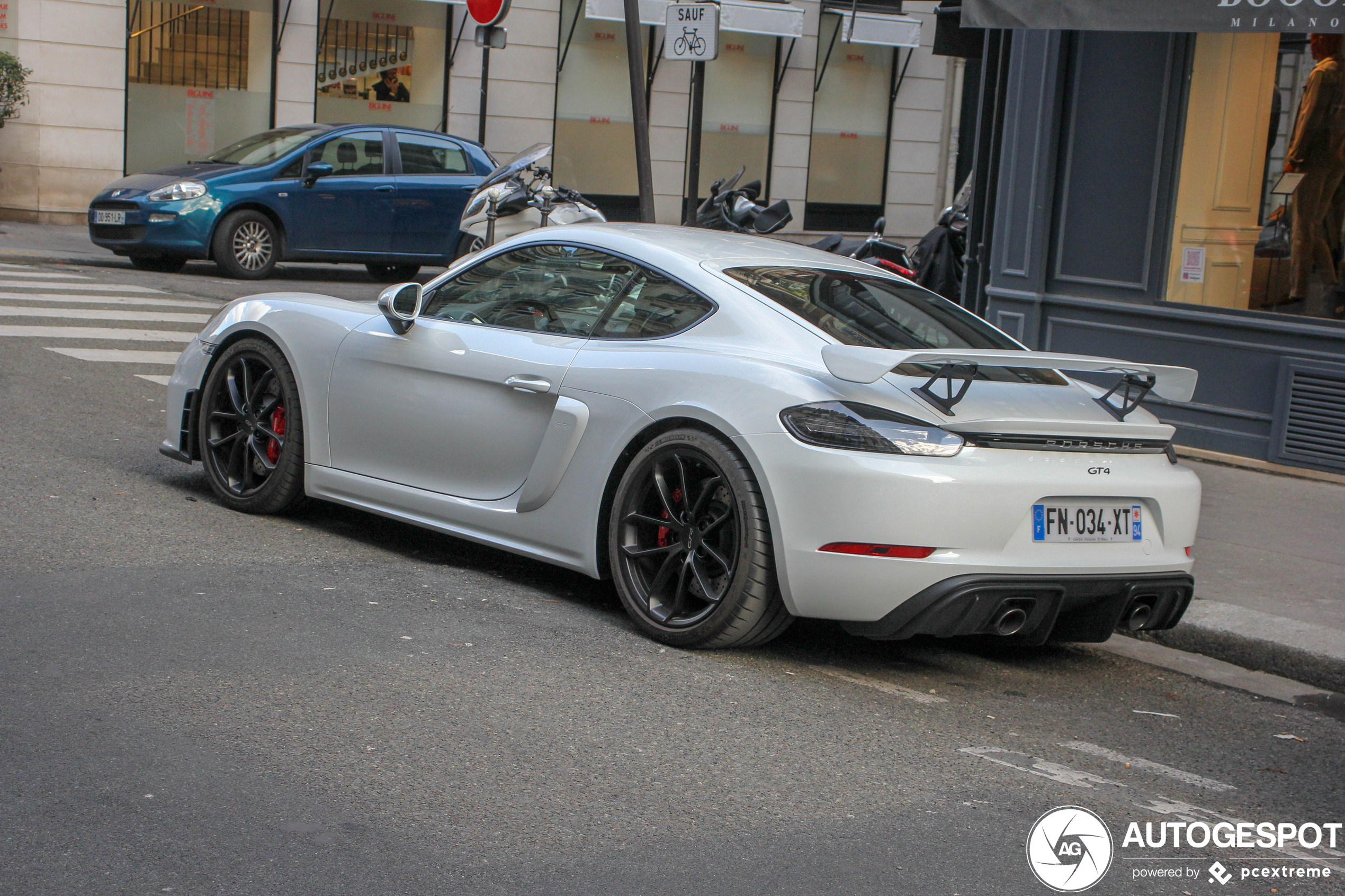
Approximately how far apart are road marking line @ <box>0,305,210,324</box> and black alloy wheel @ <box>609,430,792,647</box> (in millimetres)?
8132

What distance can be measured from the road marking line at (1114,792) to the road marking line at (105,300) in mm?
9671

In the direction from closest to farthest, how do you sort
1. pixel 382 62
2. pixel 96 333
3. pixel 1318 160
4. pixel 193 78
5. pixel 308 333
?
1. pixel 308 333
2. pixel 1318 160
3. pixel 96 333
4. pixel 193 78
5. pixel 382 62

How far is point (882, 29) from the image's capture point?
84.2ft

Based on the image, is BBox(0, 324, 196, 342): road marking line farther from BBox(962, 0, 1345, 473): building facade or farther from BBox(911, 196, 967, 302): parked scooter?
BBox(962, 0, 1345, 473): building facade

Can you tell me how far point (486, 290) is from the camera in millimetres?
5719

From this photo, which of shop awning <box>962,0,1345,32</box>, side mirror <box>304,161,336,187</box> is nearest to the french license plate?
shop awning <box>962,0,1345,32</box>

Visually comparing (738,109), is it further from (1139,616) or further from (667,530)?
(1139,616)

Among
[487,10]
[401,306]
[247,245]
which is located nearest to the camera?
[401,306]

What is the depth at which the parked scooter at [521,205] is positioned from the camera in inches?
402

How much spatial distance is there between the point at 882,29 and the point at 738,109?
2.94 meters

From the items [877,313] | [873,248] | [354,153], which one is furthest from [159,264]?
[877,313]

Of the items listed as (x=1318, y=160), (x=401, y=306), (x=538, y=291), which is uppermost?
(x=1318, y=160)

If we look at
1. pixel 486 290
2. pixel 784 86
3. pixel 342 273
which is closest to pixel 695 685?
pixel 486 290

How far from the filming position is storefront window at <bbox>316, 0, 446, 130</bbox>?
2184cm
